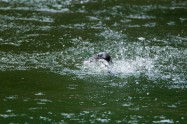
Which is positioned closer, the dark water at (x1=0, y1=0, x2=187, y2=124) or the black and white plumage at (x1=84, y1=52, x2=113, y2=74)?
the dark water at (x1=0, y1=0, x2=187, y2=124)

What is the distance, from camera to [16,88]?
14.6 meters

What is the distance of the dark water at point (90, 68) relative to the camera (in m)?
12.9

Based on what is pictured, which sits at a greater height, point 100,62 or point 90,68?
point 100,62

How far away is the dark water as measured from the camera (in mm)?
12930

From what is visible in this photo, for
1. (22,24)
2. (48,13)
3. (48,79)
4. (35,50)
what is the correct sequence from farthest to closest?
(48,13), (22,24), (35,50), (48,79)

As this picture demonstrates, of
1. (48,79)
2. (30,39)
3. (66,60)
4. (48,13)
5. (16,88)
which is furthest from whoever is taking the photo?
(48,13)

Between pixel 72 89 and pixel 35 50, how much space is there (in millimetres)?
5082

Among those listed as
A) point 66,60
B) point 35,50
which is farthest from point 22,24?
point 66,60

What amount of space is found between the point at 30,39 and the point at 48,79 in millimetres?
5626

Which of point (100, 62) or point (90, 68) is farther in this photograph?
point (100, 62)

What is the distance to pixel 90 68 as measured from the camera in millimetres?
17156

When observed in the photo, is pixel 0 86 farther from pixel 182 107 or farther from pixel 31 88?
pixel 182 107

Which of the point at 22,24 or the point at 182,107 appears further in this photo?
the point at 22,24

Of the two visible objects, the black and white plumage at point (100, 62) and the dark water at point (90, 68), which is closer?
the dark water at point (90, 68)
